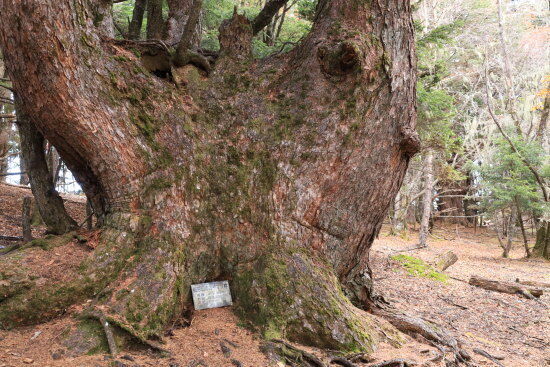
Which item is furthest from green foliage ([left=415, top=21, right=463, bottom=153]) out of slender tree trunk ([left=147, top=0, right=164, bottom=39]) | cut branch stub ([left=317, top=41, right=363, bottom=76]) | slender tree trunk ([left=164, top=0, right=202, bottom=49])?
slender tree trunk ([left=147, top=0, right=164, bottom=39])

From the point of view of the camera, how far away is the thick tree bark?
3854 millimetres

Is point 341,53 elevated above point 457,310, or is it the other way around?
point 341,53

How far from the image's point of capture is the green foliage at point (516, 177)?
12102mm

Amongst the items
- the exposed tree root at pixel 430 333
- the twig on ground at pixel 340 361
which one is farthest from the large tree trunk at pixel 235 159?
the exposed tree root at pixel 430 333

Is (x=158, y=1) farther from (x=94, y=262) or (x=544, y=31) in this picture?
(x=544, y=31)

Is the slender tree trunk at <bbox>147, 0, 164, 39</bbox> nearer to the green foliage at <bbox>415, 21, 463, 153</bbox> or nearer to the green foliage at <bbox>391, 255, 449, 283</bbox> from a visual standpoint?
the green foliage at <bbox>415, 21, 463, 153</bbox>

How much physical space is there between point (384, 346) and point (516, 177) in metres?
11.7

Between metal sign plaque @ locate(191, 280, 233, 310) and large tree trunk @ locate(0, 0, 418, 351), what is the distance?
0.28 ft

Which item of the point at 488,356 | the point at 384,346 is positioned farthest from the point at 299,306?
the point at 488,356

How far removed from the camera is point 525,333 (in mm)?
5312

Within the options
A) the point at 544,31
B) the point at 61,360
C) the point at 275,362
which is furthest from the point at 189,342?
the point at 544,31

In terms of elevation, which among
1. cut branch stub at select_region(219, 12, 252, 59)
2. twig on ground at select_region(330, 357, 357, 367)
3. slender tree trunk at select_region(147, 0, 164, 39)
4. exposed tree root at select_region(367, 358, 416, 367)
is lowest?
exposed tree root at select_region(367, 358, 416, 367)

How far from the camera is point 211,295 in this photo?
3391mm

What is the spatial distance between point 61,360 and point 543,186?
1364 centimetres
